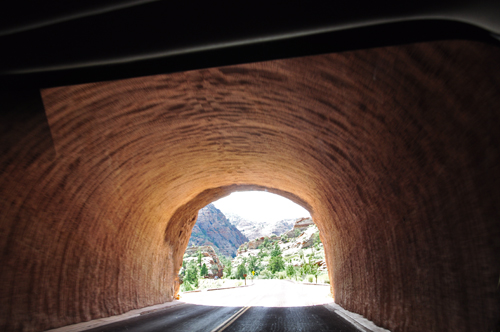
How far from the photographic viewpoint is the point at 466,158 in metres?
4.53

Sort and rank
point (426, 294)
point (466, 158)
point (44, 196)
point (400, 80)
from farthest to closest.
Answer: point (44, 196) → point (426, 294) → point (400, 80) → point (466, 158)

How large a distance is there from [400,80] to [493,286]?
9.79 feet

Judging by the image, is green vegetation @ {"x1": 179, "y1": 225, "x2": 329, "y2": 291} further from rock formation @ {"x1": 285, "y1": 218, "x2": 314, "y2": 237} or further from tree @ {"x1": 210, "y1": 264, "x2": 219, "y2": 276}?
rock formation @ {"x1": 285, "y1": 218, "x2": 314, "y2": 237}

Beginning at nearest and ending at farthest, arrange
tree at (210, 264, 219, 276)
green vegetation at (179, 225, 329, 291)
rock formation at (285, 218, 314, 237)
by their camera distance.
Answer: green vegetation at (179, 225, 329, 291), tree at (210, 264, 219, 276), rock formation at (285, 218, 314, 237)

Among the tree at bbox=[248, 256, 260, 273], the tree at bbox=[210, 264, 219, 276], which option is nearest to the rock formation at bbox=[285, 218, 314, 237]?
the tree at bbox=[248, 256, 260, 273]

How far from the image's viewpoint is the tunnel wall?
450 cm

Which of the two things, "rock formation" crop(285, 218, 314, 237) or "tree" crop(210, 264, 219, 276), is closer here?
"tree" crop(210, 264, 219, 276)

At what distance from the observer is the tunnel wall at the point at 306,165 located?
4504 mm

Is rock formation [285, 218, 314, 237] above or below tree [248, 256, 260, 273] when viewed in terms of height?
above

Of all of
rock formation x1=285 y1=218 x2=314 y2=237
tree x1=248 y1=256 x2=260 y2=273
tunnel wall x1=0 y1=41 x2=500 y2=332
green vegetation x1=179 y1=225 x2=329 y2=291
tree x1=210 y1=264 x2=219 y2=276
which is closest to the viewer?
tunnel wall x1=0 y1=41 x2=500 y2=332

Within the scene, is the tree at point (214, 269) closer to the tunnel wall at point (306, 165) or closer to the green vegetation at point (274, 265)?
the green vegetation at point (274, 265)

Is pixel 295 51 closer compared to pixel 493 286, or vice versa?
pixel 493 286

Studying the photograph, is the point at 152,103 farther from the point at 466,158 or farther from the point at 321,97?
the point at 466,158

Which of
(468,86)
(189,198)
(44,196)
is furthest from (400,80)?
(189,198)
